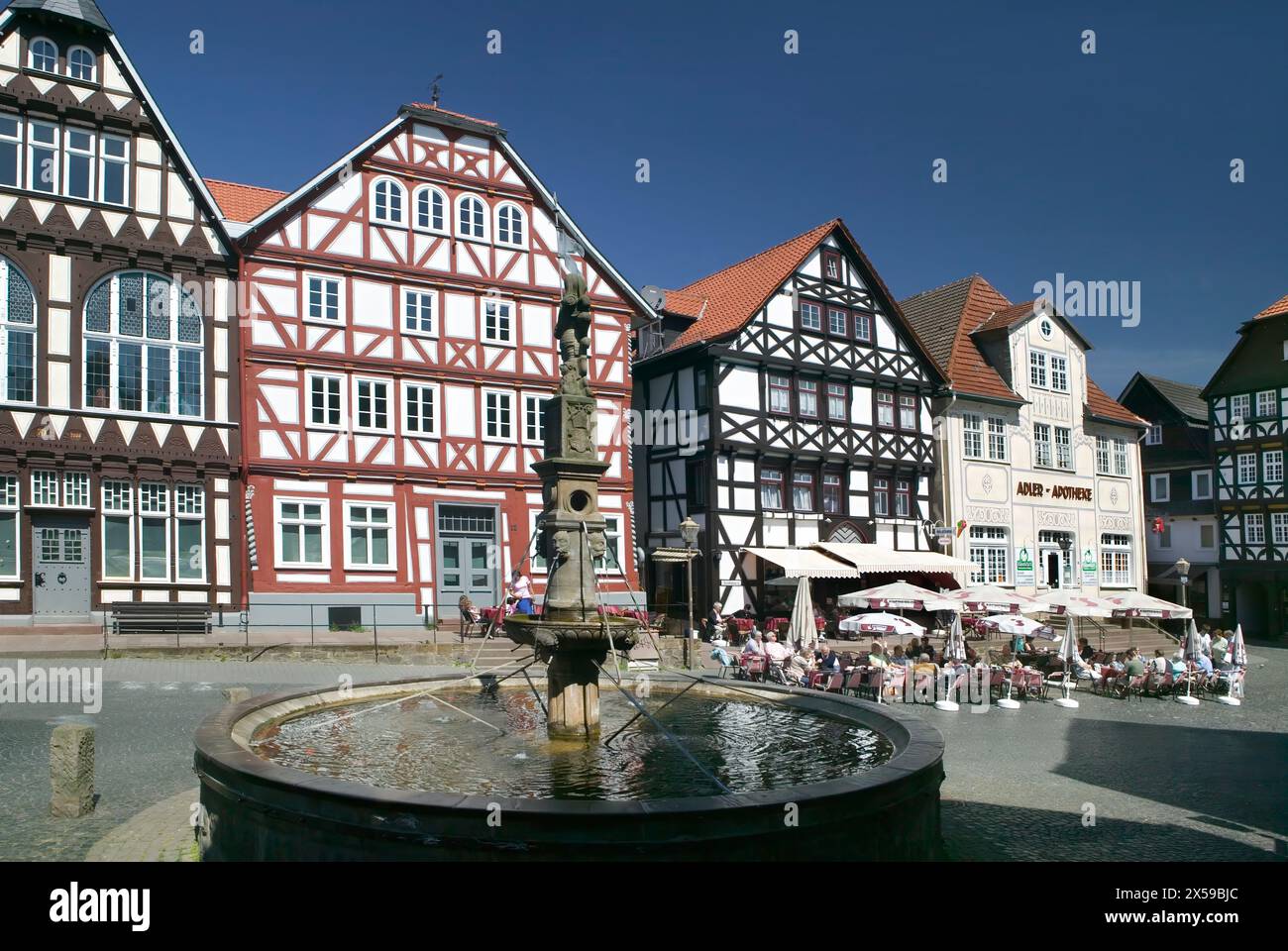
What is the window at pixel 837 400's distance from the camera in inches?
1462

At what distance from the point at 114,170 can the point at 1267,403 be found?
43253 millimetres

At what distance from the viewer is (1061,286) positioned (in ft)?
112

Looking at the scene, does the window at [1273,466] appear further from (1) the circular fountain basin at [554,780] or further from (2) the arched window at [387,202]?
(1) the circular fountain basin at [554,780]

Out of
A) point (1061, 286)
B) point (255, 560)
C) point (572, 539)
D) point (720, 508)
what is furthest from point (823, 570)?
point (572, 539)

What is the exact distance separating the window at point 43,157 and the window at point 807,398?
21.8 metres

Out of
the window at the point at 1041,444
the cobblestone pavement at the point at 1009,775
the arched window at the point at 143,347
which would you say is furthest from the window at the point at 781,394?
the arched window at the point at 143,347

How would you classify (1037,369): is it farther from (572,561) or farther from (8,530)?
(572,561)

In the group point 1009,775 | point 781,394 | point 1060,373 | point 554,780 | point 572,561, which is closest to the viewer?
point 554,780

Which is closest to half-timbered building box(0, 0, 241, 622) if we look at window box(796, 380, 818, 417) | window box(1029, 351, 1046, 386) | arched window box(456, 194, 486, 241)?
arched window box(456, 194, 486, 241)

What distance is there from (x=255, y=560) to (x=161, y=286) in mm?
6898

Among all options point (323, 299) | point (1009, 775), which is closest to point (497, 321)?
point (323, 299)

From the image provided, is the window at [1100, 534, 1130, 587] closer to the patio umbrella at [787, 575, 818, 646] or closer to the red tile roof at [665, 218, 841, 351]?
the red tile roof at [665, 218, 841, 351]

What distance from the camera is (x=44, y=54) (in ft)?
82.9
